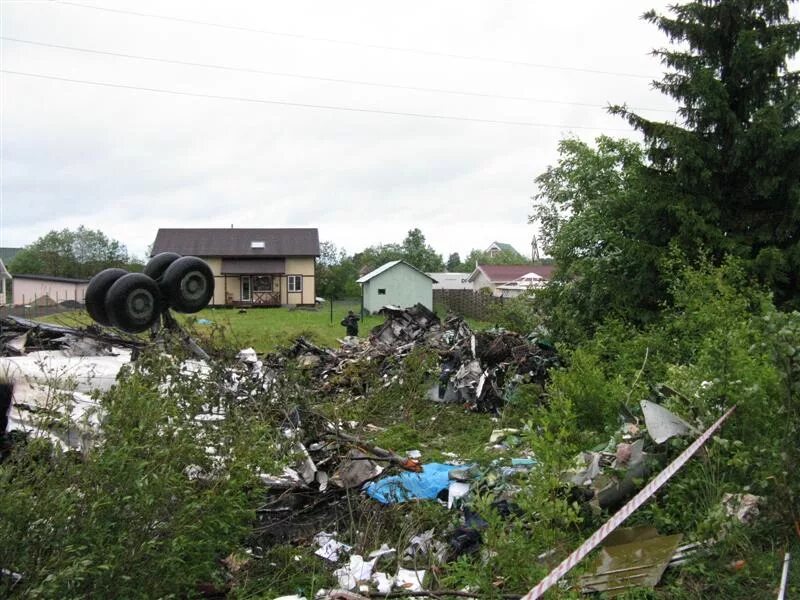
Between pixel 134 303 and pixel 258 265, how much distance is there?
101 ft

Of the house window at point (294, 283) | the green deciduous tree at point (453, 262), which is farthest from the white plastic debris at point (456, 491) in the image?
the green deciduous tree at point (453, 262)

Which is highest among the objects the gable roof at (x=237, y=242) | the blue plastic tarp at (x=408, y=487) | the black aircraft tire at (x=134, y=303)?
the gable roof at (x=237, y=242)

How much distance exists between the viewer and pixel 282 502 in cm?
512

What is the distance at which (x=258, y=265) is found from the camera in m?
39.6

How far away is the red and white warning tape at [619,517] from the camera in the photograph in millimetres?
2766

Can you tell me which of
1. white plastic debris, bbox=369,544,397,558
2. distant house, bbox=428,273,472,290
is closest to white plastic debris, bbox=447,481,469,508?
white plastic debris, bbox=369,544,397,558

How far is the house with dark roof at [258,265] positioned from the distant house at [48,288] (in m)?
4.93

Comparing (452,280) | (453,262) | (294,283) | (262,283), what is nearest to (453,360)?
(294,283)

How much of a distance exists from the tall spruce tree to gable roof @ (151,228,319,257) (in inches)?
1225

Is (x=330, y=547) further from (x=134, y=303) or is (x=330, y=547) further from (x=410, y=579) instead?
(x=134, y=303)

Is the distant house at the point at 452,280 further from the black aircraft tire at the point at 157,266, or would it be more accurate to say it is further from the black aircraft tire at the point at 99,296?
the black aircraft tire at the point at 99,296

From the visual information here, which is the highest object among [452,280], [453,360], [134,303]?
[452,280]

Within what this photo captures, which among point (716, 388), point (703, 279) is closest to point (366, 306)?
point (703, 279)

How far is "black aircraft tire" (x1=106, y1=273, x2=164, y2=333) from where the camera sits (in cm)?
898
